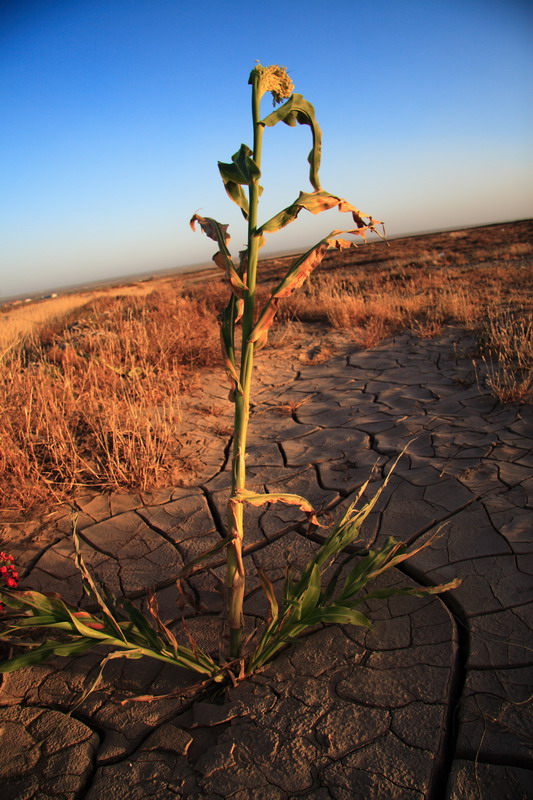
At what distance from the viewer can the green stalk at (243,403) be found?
1275 millimetres

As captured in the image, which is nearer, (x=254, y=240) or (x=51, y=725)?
(x=254, y=240)

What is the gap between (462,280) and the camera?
9.75m

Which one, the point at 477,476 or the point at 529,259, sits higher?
the point at 529,259

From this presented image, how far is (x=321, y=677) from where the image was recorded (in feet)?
5.11

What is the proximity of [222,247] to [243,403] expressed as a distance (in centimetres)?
46

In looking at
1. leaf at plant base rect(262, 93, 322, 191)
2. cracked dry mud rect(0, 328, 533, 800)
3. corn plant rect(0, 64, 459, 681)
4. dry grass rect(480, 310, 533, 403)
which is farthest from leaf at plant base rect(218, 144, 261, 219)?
dry grass rect(480, 310, 533, 403)

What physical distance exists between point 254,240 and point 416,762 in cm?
151

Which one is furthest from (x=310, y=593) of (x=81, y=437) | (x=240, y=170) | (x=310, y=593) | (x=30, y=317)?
(x=30, y=317)

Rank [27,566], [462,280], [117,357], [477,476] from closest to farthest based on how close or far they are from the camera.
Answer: [27,566]
[477,476]
[117,357]
[462,280]

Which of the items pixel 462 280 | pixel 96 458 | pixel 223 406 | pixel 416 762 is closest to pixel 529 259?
pixel 462 280

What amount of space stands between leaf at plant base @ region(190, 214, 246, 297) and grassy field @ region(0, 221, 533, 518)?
67.6 inches

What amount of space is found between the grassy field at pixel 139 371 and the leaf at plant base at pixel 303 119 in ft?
6.51

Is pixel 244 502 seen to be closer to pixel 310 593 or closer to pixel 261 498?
pixel 261 498

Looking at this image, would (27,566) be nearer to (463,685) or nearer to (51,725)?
(51,725)
